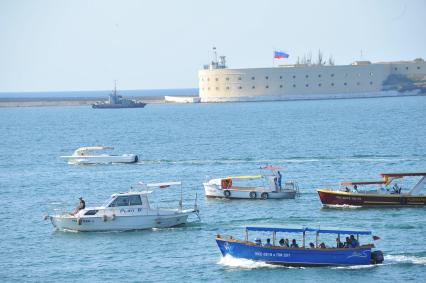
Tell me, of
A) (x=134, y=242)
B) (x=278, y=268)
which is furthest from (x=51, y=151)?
(x=278, y=268)

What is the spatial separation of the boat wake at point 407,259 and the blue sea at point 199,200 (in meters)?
0.06

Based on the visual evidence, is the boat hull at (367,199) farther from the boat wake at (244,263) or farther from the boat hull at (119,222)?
the boat wake at (244,263)

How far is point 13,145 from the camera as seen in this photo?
144 m

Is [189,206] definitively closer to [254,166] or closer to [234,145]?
[254,166]

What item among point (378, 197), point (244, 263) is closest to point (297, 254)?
point (244, 263)

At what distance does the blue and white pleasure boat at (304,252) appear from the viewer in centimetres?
5500

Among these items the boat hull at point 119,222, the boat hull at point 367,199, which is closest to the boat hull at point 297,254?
the boat hull at point 119,222

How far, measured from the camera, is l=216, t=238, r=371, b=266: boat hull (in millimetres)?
55031

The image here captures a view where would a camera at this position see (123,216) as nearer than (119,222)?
Yes

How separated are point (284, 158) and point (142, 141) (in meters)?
40.9

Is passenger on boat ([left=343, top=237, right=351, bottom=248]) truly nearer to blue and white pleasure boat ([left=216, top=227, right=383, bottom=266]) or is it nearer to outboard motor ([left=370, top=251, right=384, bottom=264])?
blue and white pleasure boat ([left=216, top=227, right=383, bottom=266])

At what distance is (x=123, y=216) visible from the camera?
6569 centimetres

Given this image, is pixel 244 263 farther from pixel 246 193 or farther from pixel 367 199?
pixel 246 193

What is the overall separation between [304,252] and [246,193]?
77.5ft
